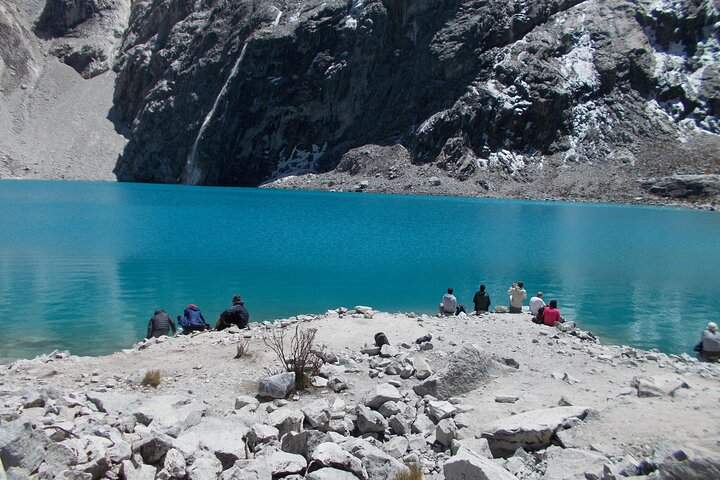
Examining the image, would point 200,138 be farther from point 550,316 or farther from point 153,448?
point 153,448

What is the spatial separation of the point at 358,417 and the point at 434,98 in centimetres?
10390

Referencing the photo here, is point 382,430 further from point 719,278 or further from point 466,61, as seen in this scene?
point 466,61

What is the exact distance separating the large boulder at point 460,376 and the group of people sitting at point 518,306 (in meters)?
7.19

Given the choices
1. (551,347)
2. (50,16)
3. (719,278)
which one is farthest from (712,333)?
(50,16)

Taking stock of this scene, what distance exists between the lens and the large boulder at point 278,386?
28.2 ft

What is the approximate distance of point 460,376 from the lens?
8750 millimetres

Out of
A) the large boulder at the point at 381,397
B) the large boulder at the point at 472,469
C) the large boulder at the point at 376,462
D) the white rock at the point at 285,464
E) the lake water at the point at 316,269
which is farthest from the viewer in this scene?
the lake water at the point at 316,269

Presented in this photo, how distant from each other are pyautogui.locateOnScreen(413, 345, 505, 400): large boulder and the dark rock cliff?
86006 millimetres

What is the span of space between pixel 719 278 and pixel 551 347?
20409 millimetres

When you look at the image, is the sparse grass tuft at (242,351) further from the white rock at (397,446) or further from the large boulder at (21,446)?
the large boulder at (21,446)

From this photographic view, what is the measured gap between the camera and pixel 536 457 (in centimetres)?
621

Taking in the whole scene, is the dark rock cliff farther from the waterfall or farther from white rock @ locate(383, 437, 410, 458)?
white rock @ locate(383, 437, 410, 458)

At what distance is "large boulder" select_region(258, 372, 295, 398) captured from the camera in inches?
338

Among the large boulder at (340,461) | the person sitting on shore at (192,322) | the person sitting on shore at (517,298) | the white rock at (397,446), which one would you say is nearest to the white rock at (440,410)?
the white rock at (397,446)
